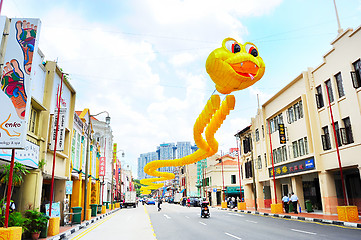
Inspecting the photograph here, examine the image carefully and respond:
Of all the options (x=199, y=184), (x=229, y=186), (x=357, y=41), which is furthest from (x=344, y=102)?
(x=199, y=184)

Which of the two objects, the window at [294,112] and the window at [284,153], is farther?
the window at [284,153]

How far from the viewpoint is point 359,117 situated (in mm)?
19734

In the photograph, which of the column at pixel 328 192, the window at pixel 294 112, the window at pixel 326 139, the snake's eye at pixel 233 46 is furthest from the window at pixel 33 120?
the window at pixel 294 112

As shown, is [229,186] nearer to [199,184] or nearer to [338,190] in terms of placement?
[199,184]

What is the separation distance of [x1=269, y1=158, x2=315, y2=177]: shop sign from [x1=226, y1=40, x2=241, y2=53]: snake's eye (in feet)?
61.4

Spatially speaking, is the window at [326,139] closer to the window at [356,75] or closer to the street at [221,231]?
the window at [356,75]

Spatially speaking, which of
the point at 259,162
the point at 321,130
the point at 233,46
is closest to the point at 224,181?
the point at 259,162

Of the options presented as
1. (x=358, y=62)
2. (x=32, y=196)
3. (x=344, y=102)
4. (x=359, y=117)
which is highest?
(x=358, y=62)

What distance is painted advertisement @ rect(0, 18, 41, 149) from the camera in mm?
9922

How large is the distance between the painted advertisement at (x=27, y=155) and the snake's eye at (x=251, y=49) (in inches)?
407

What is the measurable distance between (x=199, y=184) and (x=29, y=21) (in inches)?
2548

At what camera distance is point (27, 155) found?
1328 centimetres

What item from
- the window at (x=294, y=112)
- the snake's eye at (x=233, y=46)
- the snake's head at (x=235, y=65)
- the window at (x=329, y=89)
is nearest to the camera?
the snake's head at (x=235, y=65)

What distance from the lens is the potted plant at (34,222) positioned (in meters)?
12.8
